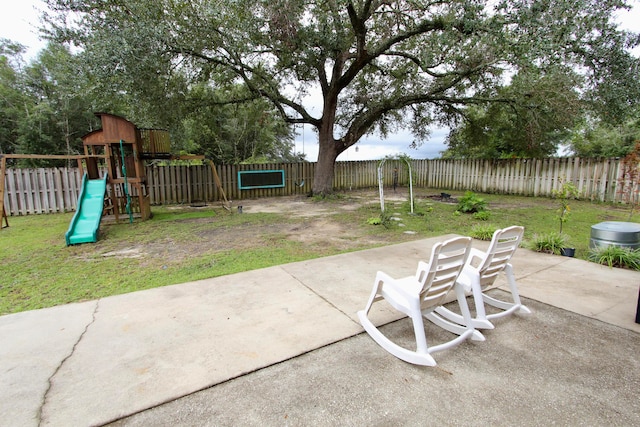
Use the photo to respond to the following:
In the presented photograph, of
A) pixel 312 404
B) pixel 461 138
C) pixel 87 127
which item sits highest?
pixel 87 127

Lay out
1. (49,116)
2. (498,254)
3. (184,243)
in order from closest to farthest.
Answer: (498,254)
(184,243)
(49,116)

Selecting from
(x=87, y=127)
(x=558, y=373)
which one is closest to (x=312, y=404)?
(x=558, y=373)

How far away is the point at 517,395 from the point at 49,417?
2767 mm

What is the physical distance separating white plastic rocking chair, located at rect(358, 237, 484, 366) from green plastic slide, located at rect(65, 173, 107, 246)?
582 cm

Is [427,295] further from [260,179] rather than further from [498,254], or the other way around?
[260,179]

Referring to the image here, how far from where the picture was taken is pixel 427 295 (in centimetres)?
229

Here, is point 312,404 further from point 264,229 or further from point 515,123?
point 515,123

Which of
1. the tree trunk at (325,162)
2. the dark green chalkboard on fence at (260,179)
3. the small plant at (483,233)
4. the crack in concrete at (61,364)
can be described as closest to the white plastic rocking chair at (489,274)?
the crack in concrete at (61,364)

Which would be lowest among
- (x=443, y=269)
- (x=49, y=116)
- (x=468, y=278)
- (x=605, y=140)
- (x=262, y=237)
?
(x=262, y=237)

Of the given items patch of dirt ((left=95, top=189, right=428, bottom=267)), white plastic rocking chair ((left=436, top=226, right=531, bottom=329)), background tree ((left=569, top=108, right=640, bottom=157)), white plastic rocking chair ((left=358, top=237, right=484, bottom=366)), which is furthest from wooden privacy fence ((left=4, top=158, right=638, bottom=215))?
white plastic rocking chair ((left=358, top=237, right=484, bottom=366))

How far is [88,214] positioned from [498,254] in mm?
7579

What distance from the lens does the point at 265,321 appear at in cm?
279

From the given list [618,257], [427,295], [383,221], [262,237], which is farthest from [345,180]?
[427,295]

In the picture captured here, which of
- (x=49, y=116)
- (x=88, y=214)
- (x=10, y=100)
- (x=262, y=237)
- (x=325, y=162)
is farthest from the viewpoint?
(x=49, y=116)
